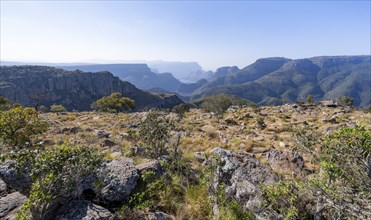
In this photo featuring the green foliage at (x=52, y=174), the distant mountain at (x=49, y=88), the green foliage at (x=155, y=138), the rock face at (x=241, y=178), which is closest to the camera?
the green foliage at (x=52, y=174)

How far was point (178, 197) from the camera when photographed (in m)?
6.95

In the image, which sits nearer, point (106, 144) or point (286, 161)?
point (286, 161)

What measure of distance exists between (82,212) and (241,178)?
4.28 m

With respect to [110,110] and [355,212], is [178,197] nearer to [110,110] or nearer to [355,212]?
[355,212]

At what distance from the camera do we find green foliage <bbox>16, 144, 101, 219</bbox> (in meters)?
4.80

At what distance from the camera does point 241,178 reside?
694cm

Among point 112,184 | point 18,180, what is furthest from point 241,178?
point 18,180

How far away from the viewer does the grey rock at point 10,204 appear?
17.0ft

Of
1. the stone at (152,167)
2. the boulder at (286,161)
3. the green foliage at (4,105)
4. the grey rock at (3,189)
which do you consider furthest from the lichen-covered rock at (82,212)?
the green foliage at (4,105)

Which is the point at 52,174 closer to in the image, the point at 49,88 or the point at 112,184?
the point at 112,184

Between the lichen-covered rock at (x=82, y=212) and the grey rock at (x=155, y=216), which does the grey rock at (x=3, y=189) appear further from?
the grey rock at (x=155, y=216)

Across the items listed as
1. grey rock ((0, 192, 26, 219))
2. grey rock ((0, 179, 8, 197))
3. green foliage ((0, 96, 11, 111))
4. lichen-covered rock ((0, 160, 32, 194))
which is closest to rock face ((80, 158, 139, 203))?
lichen-covered rock ((0, 160, 32, 194))

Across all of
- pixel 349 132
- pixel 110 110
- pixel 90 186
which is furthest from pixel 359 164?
pixel 110 110

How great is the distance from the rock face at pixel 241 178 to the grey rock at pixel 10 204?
183 inches
